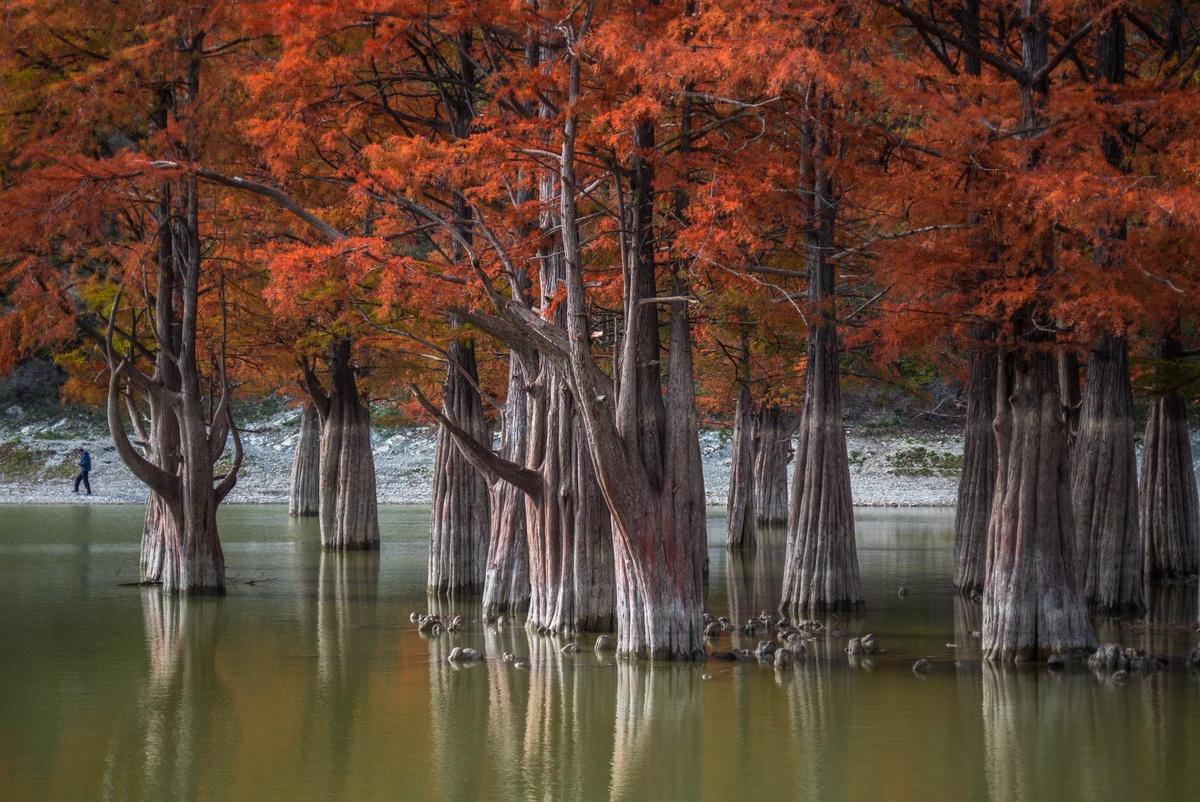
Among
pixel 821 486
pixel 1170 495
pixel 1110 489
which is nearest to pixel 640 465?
pixel 821 486

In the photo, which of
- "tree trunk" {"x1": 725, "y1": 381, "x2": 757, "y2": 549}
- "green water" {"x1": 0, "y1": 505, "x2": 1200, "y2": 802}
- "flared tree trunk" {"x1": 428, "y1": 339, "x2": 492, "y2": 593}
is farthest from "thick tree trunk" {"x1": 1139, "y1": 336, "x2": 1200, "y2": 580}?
"flared tree trunk" {"x1": 428, "y1": 339, "x2": 492, "y2": 593}

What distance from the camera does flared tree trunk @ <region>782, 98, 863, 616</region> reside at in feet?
60.2

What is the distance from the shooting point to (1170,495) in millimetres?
22375

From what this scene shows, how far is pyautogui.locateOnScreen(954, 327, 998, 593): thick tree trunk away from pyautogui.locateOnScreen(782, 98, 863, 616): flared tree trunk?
328cm

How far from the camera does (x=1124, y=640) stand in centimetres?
1595

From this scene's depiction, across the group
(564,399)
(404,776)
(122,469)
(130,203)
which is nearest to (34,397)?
(122,469)

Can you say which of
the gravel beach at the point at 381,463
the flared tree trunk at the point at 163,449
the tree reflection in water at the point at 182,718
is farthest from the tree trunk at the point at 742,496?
the gravel beach at the point at 381,463

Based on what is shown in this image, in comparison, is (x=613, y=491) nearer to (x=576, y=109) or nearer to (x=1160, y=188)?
(x=576, y=109)

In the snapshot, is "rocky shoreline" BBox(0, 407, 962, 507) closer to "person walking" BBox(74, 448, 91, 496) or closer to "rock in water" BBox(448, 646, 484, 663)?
"person walking" BBox(74, 448, 91, 496)

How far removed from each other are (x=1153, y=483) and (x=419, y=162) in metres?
14.0

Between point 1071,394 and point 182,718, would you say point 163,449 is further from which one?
point 1071,394

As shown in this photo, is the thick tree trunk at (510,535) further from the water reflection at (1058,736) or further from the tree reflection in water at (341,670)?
the water reflection at (1058,736)

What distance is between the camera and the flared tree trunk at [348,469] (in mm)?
28812

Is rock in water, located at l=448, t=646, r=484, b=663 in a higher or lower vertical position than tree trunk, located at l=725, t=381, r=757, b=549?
lower
